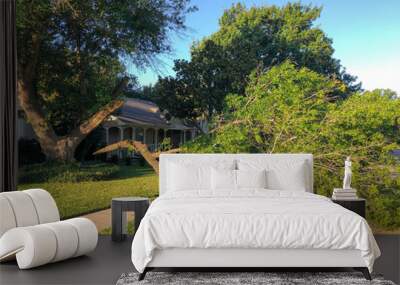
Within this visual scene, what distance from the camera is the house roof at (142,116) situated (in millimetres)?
8117

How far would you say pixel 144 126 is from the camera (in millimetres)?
8125

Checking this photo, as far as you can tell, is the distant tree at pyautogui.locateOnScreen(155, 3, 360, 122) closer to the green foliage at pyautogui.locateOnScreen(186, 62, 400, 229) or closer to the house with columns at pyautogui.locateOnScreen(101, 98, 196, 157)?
the green foliage at pyautogui.locateOnScreen(186, 62, 400, 229)

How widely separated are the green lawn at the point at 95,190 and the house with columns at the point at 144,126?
41cm

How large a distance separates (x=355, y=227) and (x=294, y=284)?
2.22 feet

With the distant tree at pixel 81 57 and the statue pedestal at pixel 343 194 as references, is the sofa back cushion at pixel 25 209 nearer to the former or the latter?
the distant tree at pixel 81 57

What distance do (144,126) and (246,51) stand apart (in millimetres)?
1853

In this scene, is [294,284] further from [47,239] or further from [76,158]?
[76,158]

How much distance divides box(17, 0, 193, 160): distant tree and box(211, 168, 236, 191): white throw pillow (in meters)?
2.58

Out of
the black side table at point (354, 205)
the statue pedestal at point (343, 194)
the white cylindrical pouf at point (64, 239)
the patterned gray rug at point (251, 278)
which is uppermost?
the statue pedestal at point (343, 194)

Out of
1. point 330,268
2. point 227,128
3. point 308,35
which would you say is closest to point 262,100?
point 227,128

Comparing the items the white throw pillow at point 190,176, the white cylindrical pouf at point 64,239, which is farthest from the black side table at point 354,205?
the white cylindrical pouf at point 64,239

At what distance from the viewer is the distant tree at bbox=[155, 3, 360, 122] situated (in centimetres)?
798

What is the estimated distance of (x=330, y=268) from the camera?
16.6 ft

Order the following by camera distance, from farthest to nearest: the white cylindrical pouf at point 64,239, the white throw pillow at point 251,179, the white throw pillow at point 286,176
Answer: the white throw pillow at point 286,176 → the white throw pillow at point 251,179 → the white cylindrical pouf at point 64,239
